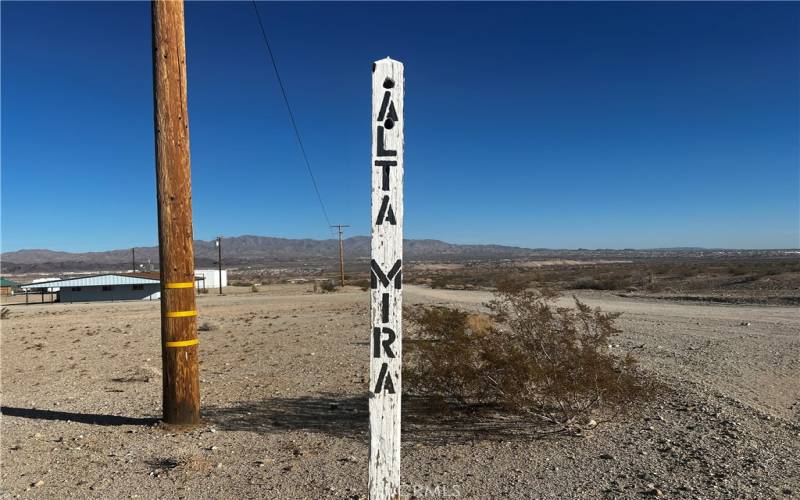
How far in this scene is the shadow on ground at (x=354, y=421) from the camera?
6754mm

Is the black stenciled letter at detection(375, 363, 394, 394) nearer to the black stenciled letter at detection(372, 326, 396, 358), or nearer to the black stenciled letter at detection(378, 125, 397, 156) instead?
the black stenciled letter at detection(372, 326, 396, 358)

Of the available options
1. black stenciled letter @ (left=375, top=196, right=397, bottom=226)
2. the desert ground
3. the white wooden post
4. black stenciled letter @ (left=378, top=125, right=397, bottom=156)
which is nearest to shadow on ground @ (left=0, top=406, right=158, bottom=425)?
the desert ground

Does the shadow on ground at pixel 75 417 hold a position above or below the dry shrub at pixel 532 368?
below

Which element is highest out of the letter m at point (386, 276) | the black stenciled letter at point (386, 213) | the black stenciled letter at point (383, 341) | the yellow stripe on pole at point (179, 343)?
the black stenciled letter at point (386, 213)

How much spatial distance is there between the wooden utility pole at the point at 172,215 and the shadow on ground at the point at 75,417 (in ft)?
2.23

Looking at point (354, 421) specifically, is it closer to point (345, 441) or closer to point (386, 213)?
point (345, 441)

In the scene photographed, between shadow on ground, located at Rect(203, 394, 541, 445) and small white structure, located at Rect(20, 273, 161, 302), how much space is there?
50.8m

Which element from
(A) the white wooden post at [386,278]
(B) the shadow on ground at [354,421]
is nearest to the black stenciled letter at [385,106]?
(A) the white wooden post at [386,278]

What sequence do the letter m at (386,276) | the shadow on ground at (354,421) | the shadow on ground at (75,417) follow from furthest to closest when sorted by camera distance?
1. the shadow on ground at (75,417)
2. the shadow on ground at (354,421)
3. the letter m at (386,276)

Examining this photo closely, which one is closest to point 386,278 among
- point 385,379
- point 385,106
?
point 385,379

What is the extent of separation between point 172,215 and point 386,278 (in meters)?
4.43

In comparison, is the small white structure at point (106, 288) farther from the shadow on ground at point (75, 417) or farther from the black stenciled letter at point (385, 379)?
the black stenciled letter at point (385, 379)

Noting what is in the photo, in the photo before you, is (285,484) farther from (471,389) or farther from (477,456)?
(471,389)

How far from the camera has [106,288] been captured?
5575 cm
